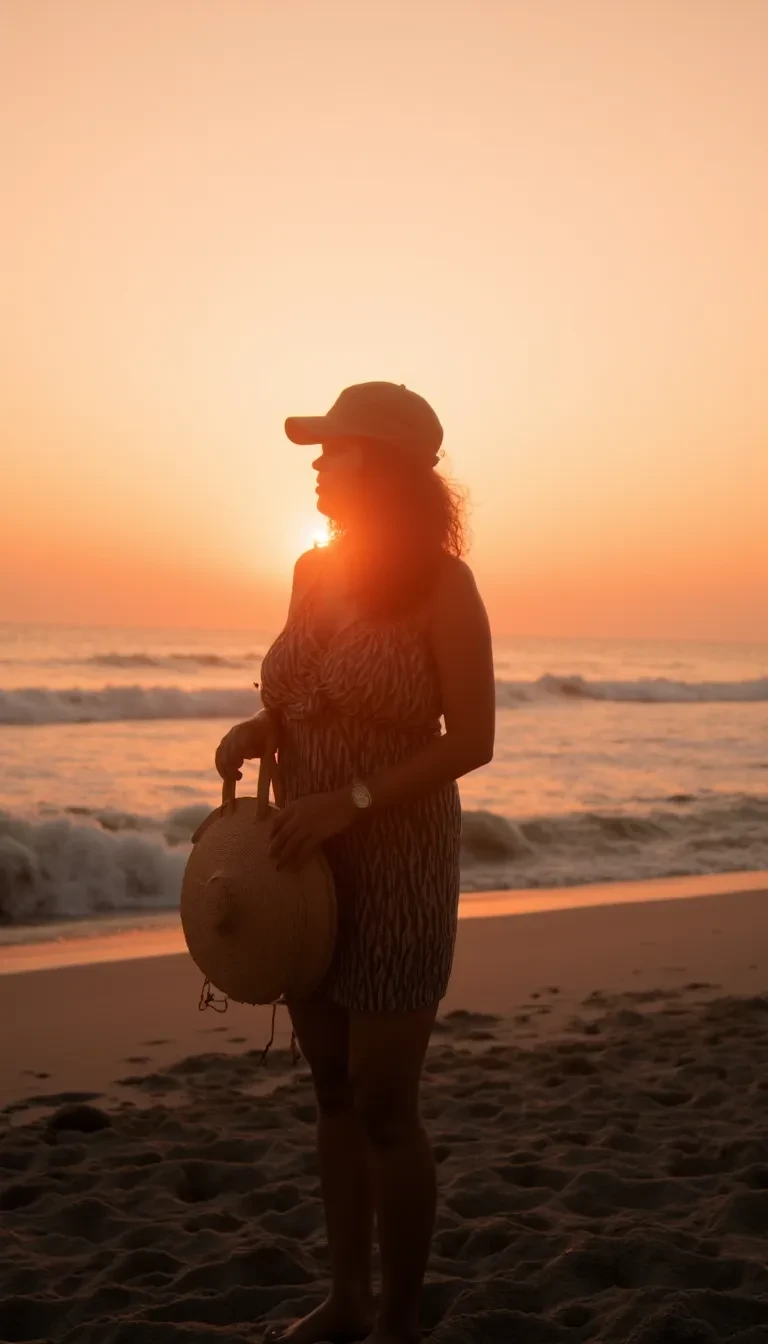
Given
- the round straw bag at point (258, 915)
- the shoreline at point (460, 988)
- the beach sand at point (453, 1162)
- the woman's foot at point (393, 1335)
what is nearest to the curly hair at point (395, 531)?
the round straw bag at point (258, 915)

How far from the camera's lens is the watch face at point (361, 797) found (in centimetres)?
256

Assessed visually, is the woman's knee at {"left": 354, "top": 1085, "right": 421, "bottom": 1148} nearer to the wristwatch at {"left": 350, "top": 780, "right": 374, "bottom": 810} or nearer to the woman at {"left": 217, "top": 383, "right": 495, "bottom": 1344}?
the woman at {"left": 217, "top": 383, "right": 495, "bottom": 1344}

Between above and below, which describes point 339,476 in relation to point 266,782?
above

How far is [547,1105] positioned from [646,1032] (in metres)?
1.12

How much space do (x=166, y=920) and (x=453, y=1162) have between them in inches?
186

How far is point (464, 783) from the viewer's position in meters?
15.0

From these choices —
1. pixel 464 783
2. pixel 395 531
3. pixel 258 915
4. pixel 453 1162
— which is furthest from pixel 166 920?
pixel 464 783

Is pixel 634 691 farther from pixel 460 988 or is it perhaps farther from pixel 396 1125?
pixel 396 1125

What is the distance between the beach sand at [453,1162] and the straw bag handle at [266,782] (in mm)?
1221

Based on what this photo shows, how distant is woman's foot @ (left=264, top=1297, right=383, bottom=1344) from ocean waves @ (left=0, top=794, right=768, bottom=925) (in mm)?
5990

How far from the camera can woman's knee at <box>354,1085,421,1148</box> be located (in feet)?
8.38

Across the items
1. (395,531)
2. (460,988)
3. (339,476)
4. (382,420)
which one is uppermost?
(382,420)

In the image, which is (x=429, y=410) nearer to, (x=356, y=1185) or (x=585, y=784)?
(x=356, y=1185)

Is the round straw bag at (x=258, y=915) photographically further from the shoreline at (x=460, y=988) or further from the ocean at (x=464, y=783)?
the ocean at (x=464, y=783)
